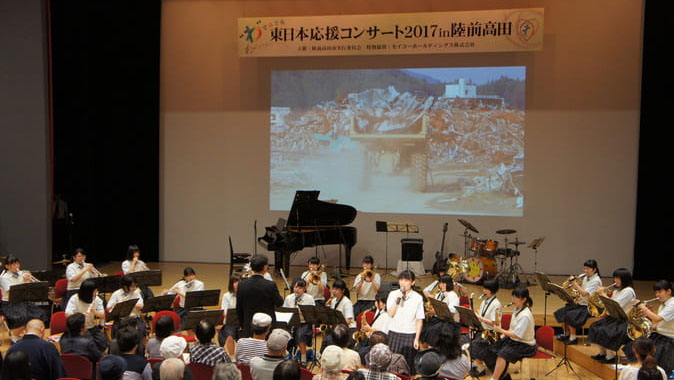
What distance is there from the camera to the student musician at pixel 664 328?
7793 mm

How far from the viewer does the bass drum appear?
1361cm

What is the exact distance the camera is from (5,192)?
12906mm

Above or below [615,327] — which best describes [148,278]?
above

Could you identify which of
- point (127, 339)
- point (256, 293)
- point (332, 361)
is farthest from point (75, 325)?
point (332, 361)

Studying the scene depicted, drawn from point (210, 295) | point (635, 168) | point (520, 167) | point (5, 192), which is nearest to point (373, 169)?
point (520, 167)

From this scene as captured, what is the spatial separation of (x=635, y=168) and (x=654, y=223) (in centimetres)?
138

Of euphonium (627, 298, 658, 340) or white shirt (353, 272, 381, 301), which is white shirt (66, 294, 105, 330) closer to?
white shirt (353, 272, 381, 301)

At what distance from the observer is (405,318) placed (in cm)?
729

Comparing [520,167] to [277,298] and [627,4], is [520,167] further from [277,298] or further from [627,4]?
[277,298]

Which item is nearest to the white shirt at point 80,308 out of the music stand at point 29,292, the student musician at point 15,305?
the music stand at point 29,292

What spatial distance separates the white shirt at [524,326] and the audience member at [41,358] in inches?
207

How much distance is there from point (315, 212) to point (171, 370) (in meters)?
9.55

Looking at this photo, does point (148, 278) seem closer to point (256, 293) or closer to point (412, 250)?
point (256, 293)

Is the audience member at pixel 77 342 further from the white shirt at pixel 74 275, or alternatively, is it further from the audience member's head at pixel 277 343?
the white shirt at pixel 74 275
